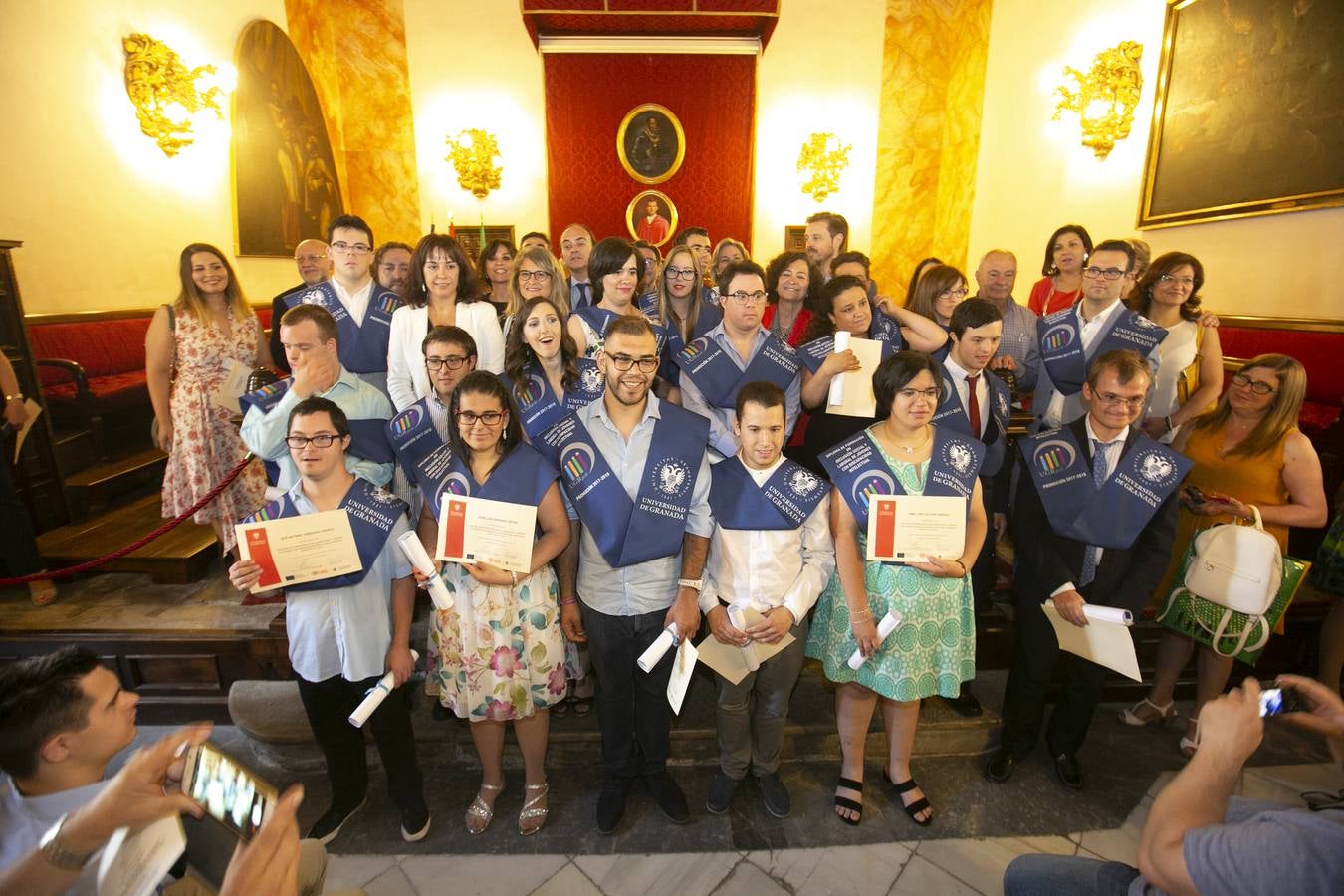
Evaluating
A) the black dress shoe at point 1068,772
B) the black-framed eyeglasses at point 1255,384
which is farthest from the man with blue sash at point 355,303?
the black-framed eyeglasses at point 1255,384

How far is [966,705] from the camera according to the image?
2.84 metres

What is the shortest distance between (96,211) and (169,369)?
3.10 meters

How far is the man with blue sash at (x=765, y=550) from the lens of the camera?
207 cm

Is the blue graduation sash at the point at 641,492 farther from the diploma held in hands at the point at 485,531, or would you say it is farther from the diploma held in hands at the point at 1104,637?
the diploma held in hands at the point at 1104,637

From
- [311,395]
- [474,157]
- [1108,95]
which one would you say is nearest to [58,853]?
[311,395]

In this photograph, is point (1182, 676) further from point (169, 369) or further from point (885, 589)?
point (169, 369)

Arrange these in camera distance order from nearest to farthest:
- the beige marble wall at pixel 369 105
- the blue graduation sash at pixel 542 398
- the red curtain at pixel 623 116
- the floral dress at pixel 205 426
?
the blue graduation sash at pixel 542 398
the floral dress at pixel 205 426
the beige marble wall at pixel 369 105
the red curtain at pixel 623 116

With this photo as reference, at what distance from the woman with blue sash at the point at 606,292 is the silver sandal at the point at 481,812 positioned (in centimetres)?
184

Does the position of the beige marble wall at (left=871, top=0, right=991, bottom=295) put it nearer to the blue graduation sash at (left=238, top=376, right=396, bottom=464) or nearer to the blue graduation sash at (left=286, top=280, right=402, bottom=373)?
the blue graduation sash at (left=286, top=280, right=402, bottom=373)

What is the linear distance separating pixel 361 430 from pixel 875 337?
2358 millimetres

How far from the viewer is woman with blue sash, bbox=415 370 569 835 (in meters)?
2.05

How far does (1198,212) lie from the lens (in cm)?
483

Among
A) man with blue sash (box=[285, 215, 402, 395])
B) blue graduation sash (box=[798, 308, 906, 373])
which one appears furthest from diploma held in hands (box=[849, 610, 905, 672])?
man with blue sash (box=[285, 215, 402, 395])

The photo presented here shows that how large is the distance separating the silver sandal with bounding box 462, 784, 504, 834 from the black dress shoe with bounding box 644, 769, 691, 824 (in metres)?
0.61
